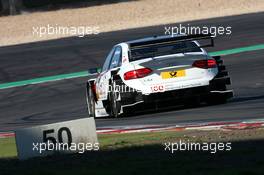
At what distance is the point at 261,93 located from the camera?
59.3 ft

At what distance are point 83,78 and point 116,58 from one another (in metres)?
8.12

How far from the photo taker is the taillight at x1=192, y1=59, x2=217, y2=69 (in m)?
15.5

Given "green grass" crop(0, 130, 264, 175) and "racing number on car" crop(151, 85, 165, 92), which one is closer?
"green grass" crop(0, 130, 264, 175)

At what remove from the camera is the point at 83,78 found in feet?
80.5

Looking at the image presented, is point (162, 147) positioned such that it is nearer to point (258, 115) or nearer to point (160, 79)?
point (258, 115)

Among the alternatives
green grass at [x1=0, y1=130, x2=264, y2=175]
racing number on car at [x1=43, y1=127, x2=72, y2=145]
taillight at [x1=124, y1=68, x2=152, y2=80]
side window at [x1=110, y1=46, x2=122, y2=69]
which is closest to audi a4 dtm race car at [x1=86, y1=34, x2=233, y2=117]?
taillight at [x1=124, y1=68, x2=152, y2=80]

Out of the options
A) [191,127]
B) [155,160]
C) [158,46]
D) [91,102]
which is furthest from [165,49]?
[155,160]

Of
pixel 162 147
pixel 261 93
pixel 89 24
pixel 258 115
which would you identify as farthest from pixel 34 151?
pixel 89 24

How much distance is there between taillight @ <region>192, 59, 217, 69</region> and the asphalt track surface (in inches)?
30.5

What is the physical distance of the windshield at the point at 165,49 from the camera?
620 inches

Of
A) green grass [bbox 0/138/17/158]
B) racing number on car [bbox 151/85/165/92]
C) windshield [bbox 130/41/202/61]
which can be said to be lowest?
green grass [bbox 0/138/17/158]

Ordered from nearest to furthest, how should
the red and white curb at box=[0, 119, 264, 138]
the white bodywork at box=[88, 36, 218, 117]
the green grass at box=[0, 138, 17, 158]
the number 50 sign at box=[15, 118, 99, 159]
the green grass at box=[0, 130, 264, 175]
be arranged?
the green grass at box=[0, 130, 264, 175]
the number 50 sign at box=[15, 118, 99, 159]
the green grass at box=[0, 138, 17, 158]
the red and white curb at box=[0, 119, 264, 138]
the white bodywork at box=[88, 36, 218, 117]

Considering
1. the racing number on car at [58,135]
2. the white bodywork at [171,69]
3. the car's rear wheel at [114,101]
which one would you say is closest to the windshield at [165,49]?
the white bodywork at [171,69]

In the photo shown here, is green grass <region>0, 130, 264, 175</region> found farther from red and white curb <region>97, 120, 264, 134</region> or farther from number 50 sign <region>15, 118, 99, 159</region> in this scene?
red and white curb <region>97, 120, 264, 134</region>
